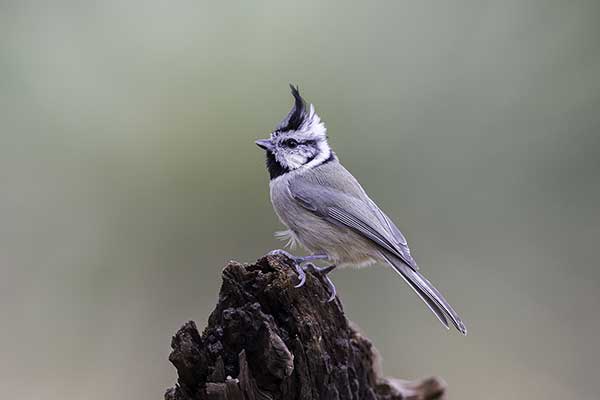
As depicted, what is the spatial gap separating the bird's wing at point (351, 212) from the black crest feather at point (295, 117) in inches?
13.0

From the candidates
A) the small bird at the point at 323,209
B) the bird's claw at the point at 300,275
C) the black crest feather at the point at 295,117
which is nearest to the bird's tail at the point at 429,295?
the small bird at the point at 323,209

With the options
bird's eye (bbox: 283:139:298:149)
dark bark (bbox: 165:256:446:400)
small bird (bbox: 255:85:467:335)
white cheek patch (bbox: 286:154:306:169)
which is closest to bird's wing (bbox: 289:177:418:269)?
small bird (bbox: 255:85:467:335)

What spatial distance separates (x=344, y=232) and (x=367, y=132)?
239 cm

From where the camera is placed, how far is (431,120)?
6.26 m

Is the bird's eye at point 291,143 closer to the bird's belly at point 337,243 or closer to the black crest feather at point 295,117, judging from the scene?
the black crest feather at point 295,117

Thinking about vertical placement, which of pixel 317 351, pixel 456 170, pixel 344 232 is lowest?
pixel 317 351

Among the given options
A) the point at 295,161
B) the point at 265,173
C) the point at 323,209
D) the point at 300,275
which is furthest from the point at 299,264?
the point at 265,173

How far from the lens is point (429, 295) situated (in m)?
3.63
